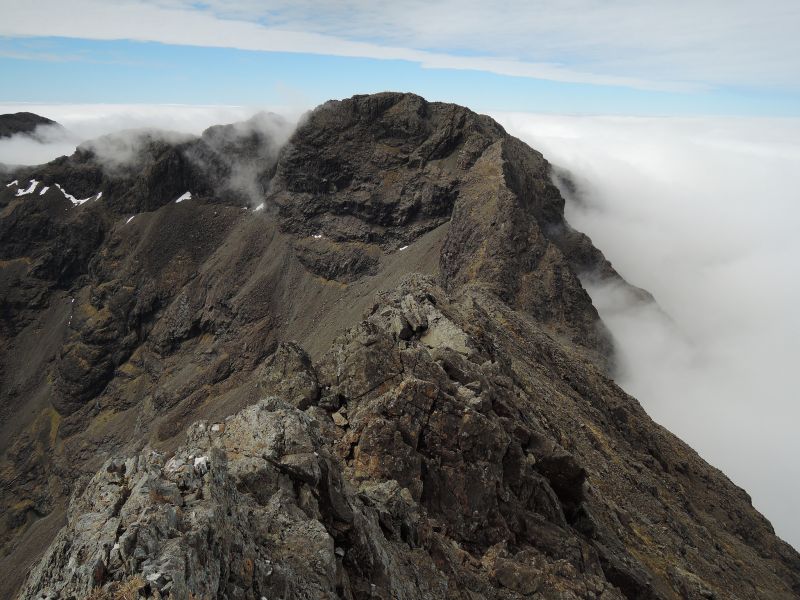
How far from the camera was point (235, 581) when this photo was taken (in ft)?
45.5

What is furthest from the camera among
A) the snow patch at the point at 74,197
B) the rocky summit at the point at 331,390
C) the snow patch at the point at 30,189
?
the snow patch at the point at 30,189

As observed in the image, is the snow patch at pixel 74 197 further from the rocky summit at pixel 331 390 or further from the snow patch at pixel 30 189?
the snow patch at pixel 30 189

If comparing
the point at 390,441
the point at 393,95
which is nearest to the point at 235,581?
the point at 390,441

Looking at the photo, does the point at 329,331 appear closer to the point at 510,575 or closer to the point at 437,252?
the point at 437,252

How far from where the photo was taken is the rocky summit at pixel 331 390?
16656 millimetres

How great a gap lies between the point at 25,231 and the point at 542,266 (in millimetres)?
161665

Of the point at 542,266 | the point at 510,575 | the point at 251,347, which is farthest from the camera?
the point at 251,347

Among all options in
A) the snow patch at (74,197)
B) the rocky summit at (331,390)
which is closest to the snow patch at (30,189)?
the rocky summit at (331,390)

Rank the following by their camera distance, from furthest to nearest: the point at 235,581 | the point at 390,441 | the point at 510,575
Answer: the point at 390,441
the point at 510,575
the point at 235,581

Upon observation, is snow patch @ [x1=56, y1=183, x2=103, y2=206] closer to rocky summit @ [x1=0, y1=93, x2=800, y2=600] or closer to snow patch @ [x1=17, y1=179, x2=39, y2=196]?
rocky summit @ [x1=0, y1=93, x2=800, y2=600]

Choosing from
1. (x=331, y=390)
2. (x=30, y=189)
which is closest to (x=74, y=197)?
(x=30, y=189)

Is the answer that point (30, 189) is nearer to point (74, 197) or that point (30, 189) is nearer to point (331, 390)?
point (74, 197)

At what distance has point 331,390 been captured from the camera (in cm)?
3231

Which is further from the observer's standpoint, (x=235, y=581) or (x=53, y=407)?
(x=53, y=407)
